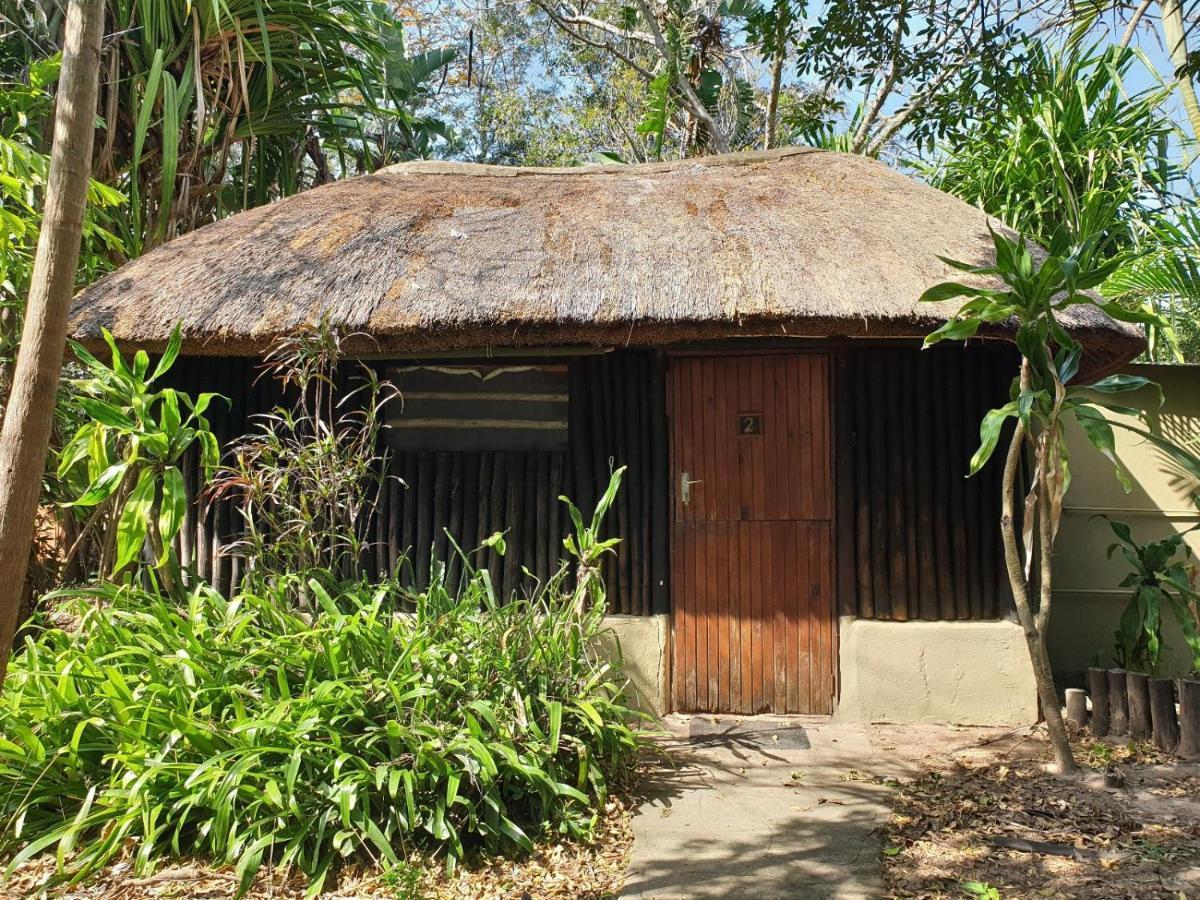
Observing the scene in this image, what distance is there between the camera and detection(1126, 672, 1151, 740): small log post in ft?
14.9

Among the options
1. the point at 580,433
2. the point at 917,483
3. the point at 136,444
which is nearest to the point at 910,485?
the point at 917,483

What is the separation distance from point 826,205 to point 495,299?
2.13 metres

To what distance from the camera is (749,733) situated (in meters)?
4.80

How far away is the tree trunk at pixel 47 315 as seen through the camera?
88.9 inches

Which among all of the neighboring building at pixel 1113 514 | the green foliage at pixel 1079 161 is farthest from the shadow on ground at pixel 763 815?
the green foliage at pixel 1079 161

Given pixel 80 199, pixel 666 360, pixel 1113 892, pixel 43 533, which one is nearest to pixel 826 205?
pixel 666 360

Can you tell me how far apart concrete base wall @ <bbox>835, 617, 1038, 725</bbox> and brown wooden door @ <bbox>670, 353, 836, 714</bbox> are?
6.8 inches

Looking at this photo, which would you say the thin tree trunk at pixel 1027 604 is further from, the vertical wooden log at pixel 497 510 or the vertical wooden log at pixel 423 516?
the vertical wooden log at pixel 423 516

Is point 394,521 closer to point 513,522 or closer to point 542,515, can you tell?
point 513,522

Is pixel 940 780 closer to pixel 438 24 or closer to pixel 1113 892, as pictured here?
pixel 1113 892

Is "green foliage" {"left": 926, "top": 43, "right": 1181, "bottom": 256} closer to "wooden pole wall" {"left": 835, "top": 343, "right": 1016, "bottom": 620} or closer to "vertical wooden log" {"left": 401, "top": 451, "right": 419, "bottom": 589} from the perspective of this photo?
"wooden pole wall" {"left": 835, "top": 343, "right": 1016, "bottom": 620}

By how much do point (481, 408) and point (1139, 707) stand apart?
3691 millimetres

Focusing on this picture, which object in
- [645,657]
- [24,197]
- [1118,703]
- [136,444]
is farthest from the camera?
[645,657]

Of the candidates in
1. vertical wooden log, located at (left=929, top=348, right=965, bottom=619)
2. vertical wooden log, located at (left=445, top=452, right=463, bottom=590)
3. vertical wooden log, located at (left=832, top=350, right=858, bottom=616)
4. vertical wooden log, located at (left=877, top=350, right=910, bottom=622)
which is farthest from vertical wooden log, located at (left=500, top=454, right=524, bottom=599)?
vertical wooden log, located at (left=929, top=348, right=965, bottom=619)
